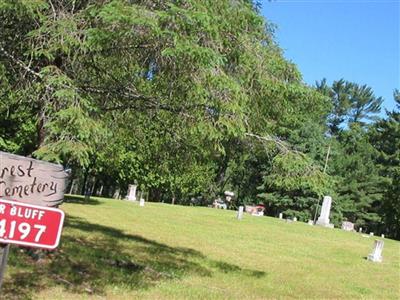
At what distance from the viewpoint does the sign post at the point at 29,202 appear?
3.83 m

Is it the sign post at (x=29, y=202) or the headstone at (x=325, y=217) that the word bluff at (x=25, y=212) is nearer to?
the sign post at (x=29, y=202)

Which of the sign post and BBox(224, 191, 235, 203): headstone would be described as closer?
the sign post

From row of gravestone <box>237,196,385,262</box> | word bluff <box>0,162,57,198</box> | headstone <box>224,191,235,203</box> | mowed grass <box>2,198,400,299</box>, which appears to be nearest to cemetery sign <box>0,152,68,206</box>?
word bluff <box>0,162,57,198</box>

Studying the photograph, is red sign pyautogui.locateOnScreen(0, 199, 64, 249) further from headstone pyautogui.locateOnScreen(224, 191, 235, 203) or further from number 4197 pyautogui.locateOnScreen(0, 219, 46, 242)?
headstone pyautogui.locateOnScreen(224, 191, 235, 203)

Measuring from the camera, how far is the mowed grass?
8281 mm

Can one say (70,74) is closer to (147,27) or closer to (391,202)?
(147,27)

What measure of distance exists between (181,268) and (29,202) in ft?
22.7

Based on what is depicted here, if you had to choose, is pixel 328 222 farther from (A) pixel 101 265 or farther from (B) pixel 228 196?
(A) pixel 101 265

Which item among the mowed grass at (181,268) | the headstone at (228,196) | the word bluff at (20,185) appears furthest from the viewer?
the headstone at (228,196)

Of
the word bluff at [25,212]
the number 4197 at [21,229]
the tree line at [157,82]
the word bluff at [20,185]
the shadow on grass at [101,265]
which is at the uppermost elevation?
the tree line at [157,82]

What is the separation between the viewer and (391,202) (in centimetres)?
5362

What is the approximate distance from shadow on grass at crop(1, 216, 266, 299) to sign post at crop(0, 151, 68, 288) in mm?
2712

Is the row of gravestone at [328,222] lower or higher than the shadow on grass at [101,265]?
higher

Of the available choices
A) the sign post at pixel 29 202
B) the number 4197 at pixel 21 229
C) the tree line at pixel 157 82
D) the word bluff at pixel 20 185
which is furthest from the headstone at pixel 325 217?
the number 4197 at pixel 21 229
